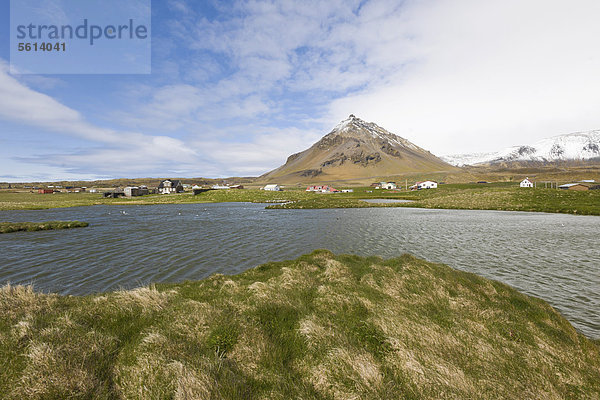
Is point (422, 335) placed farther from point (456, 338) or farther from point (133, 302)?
point (133, 302)

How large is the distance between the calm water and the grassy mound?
19.8 ft

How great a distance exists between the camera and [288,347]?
700 centimetres

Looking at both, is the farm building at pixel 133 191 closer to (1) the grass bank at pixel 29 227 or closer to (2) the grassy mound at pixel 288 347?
(1) the grass bank at pixel 29 227

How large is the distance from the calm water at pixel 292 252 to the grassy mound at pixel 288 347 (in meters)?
6.03

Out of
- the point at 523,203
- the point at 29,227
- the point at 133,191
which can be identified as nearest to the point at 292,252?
the point at 29,227

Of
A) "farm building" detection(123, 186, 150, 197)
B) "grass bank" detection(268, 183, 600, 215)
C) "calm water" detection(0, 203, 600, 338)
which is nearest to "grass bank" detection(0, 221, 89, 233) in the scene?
"calm water" detection(0, 203, 600, 338)

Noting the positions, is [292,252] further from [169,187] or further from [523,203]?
[169,187]

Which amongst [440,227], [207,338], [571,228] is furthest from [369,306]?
[571,228]

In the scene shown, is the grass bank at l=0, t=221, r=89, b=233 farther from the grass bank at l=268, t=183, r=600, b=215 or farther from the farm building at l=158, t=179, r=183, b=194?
the farm building at l=158, t=179, r=183, b=194

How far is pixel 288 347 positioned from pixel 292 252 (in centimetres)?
1790

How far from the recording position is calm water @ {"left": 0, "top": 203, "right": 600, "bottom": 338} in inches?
639

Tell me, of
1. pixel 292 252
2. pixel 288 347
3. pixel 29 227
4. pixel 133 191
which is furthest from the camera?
Answer: pixel 133 191

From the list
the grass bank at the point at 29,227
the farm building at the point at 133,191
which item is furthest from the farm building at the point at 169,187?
the grass bank at the point at 29,227

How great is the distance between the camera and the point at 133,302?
8.55 m
